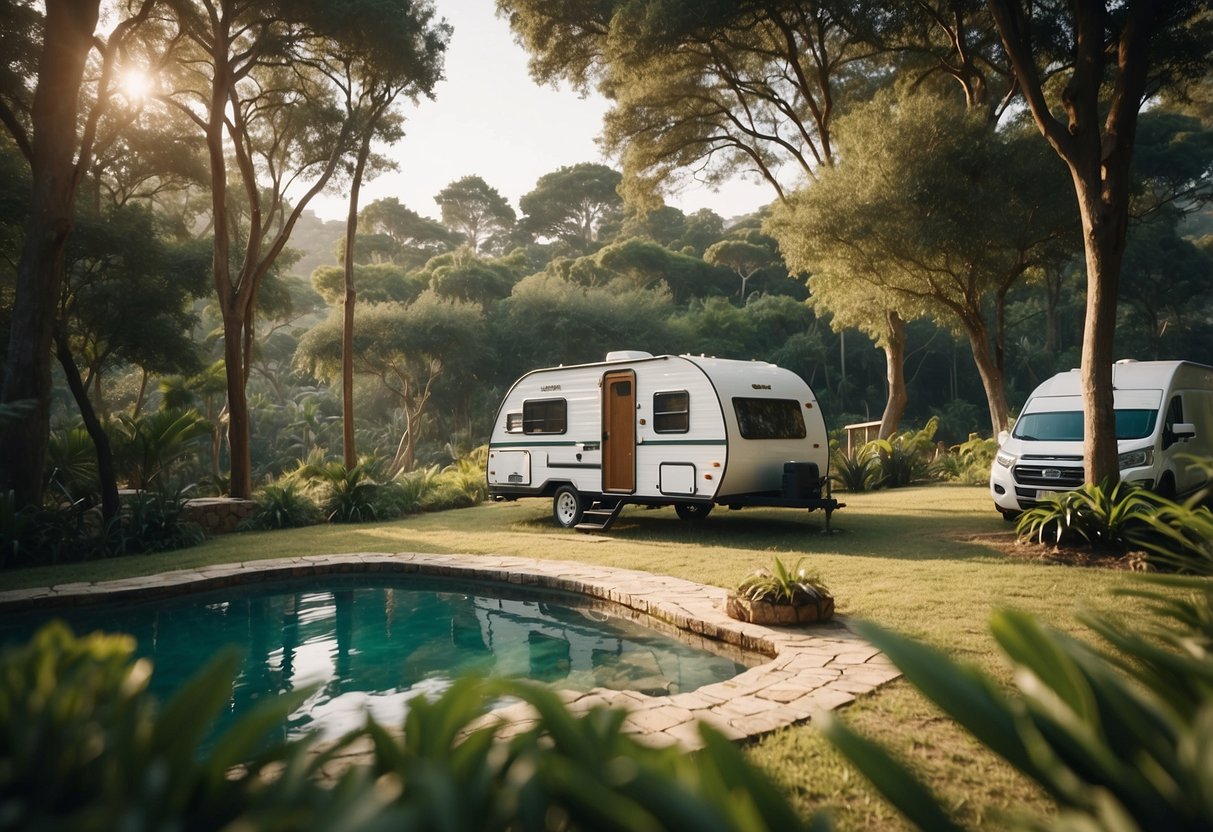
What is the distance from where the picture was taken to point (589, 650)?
6.00 m

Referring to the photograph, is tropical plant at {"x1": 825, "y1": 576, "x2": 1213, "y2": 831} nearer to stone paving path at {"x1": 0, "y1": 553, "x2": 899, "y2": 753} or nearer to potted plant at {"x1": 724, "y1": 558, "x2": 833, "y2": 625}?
stone paving path at {"x1": 0, "y1": 553, "x2": 899, "y2": 753}

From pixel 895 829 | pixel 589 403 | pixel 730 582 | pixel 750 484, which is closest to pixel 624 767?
pixel 895 829

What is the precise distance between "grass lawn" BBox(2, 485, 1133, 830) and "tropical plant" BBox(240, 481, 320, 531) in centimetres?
79

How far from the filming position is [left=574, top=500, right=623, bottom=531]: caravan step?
11266mm

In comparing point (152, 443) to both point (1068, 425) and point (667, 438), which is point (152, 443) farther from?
point (1068, 425)

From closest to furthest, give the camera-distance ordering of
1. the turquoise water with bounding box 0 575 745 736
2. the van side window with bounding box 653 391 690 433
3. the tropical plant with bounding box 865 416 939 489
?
1. the turquoise water with bounding box 0 575 745 736
2. the van side window with bounding box 653 391 690 433
3. the tropical plant with bounding box 865 416 939 489

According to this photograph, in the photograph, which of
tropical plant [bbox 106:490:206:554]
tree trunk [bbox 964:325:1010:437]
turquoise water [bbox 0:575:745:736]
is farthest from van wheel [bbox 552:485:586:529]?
tree trunk [bbox 964:325:1010:437]

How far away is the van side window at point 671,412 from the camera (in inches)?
417

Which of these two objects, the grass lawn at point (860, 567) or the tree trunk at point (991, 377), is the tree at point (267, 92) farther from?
the tree trunk at point (991, 377)

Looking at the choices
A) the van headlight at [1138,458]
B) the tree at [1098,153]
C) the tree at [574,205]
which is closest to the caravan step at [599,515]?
the tree at [1098,153]

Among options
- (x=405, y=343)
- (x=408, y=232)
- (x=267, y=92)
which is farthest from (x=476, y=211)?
(x=267, y=92)

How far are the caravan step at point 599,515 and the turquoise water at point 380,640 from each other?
3352mm

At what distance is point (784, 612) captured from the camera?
564 cm

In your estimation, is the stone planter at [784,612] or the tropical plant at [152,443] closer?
the stone planter at [784,612]
